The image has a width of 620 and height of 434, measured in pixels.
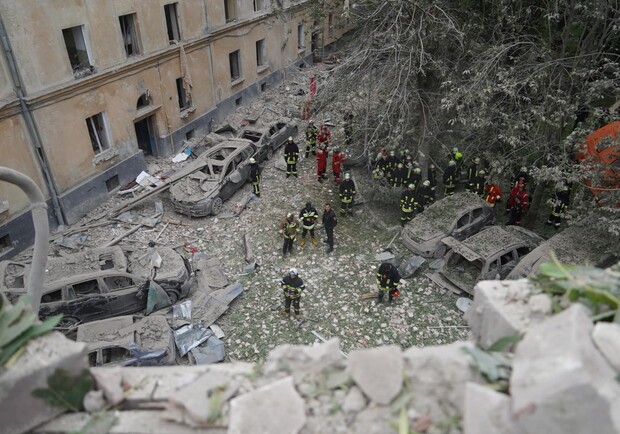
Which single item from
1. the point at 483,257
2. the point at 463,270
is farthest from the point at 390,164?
the point at 483,257

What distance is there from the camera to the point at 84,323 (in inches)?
341

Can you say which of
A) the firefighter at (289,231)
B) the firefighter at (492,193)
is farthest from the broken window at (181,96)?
the firefighter at (492,193)

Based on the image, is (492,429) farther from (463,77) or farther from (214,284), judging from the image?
(463,77)

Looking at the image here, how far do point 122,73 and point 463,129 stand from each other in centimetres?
1086

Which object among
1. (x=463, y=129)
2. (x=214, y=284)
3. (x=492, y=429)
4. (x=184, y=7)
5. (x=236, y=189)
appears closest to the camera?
(x=492, y=429)

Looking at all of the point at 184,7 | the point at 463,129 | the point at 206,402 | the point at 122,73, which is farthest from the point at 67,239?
the point at 463,129

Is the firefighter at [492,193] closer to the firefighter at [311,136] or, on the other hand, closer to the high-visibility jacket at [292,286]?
the firefighter at [311,136]

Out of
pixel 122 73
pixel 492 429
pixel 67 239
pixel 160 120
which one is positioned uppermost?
pixel 492 429

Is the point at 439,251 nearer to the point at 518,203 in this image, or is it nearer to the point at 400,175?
the point at 518,203

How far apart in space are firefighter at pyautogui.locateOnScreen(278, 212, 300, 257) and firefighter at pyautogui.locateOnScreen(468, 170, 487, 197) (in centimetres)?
550

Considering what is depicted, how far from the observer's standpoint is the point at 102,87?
1350cm

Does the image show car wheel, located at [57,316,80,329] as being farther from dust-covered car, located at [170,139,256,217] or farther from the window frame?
the window frame

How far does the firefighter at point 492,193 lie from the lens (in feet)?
41.5

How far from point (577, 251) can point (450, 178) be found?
186 inches
